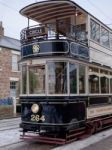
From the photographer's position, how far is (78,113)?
1335cm

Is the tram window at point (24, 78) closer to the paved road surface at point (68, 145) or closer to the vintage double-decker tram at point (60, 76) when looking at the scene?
the vintage double-decker tram at point (60, 76)

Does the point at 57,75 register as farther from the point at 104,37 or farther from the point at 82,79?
the point at 104,37

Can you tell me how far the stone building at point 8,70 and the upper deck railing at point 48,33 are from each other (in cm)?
1834

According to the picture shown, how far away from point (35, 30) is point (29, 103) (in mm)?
2520

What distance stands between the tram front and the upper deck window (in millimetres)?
1385

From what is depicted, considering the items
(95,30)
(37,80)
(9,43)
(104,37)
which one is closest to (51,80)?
(37,80)

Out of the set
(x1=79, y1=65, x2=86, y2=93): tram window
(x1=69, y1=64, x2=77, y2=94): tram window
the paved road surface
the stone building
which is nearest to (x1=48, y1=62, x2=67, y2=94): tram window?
(x1=69, y1=64, x2=77, y2=94): tram window

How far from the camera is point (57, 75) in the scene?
12.8m

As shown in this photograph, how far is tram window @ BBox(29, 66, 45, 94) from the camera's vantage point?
42.8ft

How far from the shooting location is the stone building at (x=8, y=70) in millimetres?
33250

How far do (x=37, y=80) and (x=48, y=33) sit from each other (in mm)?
1625

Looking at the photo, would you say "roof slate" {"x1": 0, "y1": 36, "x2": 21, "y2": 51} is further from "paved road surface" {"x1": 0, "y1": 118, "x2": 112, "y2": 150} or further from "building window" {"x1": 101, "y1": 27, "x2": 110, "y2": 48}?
"paved road surface" {"x1": 0, "y1": 118, "x2": 112, "y2": 150}

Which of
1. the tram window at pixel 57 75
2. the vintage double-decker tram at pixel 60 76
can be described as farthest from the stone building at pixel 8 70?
the tram window at pixel 57 75

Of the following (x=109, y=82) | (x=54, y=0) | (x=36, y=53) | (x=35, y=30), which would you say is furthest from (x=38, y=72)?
(x=109, y=82)
